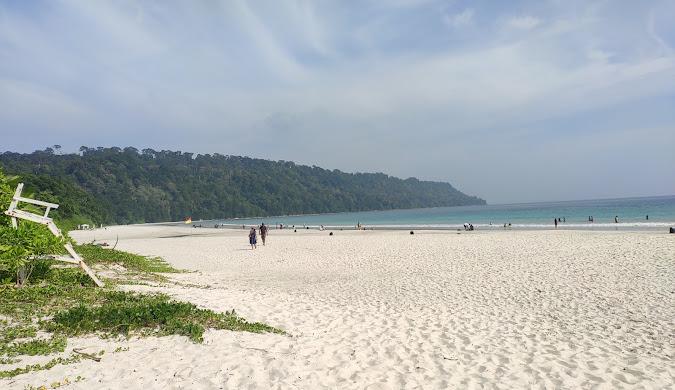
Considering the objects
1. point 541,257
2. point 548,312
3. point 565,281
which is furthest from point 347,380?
point 541,257

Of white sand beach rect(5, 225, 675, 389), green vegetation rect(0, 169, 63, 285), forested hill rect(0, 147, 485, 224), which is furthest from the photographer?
forested hill rect(0, 147, 485, 224)

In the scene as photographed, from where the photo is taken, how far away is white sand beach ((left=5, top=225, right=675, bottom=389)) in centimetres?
514

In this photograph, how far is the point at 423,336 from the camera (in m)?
7.25

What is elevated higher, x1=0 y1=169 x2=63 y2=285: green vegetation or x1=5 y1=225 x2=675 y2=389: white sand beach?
x1=0 y1=169 x2=63 y2=285: green vegetation

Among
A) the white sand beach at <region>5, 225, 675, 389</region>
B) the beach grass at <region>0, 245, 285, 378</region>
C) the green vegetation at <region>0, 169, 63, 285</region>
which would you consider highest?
the green vegetation at <region>0, 169, 63, 285</region>

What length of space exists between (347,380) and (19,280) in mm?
7483

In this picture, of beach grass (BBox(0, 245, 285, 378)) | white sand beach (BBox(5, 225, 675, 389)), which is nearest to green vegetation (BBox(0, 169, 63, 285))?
beach grass (BBox(0, 245, 285, 378))

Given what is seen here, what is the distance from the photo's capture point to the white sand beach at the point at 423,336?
514 cm

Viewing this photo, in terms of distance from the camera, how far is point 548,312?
→ 8945 millimetres

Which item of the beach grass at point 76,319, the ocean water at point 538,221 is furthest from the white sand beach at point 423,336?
the ocean water at point 538,221

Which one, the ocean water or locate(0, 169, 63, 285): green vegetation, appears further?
the ocean water

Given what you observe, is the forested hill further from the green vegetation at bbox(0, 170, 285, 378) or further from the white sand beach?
the white sand beach

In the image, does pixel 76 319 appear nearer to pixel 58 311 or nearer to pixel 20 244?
pixel 58 311

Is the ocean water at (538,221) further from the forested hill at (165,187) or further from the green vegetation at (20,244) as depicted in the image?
the green vegetation at (20,244)
